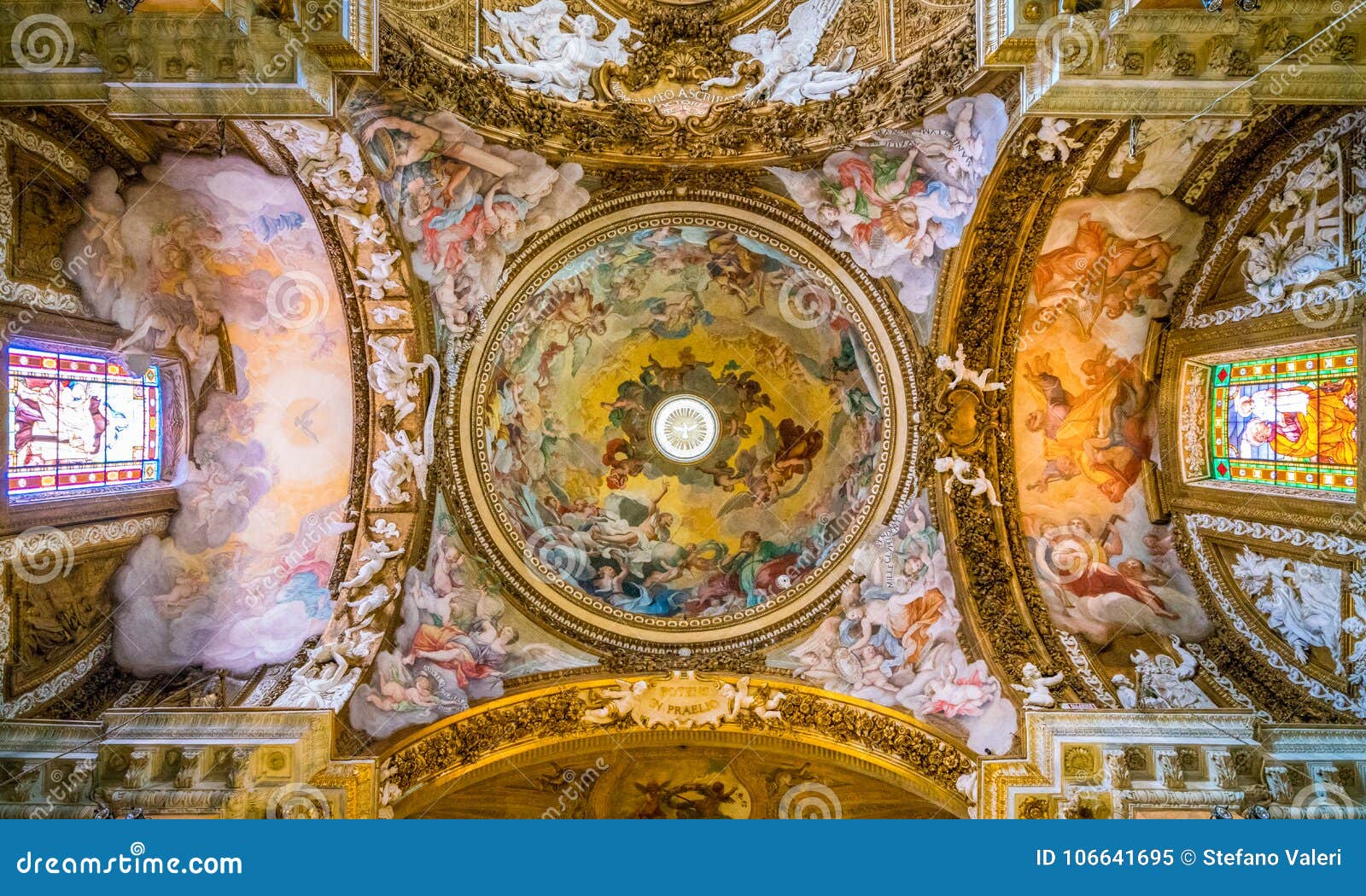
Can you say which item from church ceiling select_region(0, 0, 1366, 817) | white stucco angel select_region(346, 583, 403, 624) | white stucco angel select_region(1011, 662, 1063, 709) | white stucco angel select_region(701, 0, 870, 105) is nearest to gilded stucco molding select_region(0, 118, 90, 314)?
church ceiling select_region(0, 0, 1366, 817)

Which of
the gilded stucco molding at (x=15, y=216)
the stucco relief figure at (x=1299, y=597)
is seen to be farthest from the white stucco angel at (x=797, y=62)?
the stucco relief figure at (x=1299, y=597)

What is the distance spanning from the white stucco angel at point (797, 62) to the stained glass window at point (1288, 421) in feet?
22.5

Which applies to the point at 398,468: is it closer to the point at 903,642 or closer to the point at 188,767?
the point at 188,767

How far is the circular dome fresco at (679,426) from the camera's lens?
40.9 ft

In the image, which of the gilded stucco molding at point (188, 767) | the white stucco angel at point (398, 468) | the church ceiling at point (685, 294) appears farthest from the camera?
the white stucco angel at point (398, 468)

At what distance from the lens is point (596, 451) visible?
1409 cm

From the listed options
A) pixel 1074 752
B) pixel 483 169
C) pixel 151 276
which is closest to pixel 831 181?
pixel 483 169

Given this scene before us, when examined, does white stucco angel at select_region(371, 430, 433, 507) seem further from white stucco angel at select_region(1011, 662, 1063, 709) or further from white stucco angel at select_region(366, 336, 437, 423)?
white stucco angel at select_region(1011, 662, 1063, 709)

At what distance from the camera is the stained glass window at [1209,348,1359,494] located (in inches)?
395

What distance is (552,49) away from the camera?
10.9 metres

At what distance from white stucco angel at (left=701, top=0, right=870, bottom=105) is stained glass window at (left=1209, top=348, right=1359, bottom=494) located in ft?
22.5

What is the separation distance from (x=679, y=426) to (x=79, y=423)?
8806 millimetres

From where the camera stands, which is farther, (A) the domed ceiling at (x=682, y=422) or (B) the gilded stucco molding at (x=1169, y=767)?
(A) the domed ceiling at (x=682, y=422)

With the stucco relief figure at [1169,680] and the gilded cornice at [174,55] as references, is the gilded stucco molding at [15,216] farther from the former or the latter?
the stucco relief figure at [1169,680]
